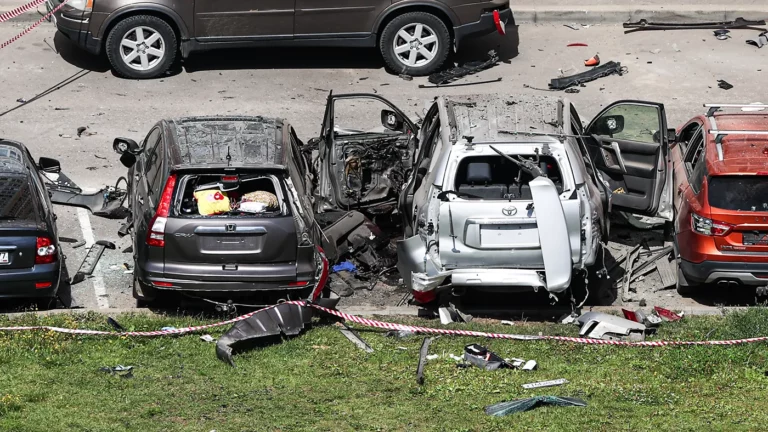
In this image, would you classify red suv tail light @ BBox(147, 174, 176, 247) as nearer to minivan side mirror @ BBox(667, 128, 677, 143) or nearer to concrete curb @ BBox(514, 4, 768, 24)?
minivan side mirror @ BBox(667, 128, 677, 143)

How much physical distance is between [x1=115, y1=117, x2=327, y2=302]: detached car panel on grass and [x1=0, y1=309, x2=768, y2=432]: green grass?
0.53 meters

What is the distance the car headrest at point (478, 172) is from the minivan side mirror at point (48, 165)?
506 cm

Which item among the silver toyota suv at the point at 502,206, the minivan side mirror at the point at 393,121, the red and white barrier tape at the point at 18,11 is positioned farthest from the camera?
the red and white barrier tape at the point at 18,11

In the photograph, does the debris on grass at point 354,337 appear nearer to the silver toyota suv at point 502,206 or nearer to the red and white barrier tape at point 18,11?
the silver toyota suv at point 502,206

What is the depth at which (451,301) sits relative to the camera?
11.4 m

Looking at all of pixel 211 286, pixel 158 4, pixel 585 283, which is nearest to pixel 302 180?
pixel 211 286

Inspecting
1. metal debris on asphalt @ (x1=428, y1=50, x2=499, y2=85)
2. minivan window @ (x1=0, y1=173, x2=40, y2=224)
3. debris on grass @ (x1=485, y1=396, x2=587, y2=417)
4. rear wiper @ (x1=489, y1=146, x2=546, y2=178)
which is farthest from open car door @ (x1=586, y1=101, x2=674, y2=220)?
minivan window @ (x1=0, y1=173, x2=40, y2=224)

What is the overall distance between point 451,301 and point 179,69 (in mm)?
8035

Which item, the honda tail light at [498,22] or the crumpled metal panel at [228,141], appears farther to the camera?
the honda tail light at [498,22]

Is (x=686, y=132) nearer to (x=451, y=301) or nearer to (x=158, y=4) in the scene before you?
(x=451, y=301)

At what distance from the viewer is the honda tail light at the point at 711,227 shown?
11.0 metres

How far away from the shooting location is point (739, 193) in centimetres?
1107

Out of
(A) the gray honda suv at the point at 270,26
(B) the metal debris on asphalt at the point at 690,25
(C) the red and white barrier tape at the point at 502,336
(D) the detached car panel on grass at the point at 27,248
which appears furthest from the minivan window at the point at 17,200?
(B) the metal debris on asphalt at the point at 690,25

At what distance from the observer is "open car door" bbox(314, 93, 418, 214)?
1297 cm
